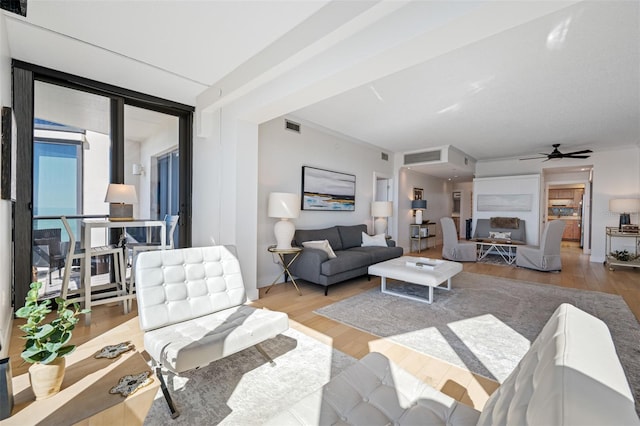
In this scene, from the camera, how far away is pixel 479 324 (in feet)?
9.35

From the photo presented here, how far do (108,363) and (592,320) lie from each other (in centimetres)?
289

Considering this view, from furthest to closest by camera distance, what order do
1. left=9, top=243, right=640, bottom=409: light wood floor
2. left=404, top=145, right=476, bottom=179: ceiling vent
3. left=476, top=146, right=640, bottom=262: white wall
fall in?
left=404, top=145, right=476, bottom=179: ceiling vent, left=476, top=146, right=640, bottom=262: white wall, left=9, top=243, right=640, bottom=409: light wood floor

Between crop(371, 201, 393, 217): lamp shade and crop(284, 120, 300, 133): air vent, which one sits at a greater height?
crop(284, 120, 300, 133): air vent

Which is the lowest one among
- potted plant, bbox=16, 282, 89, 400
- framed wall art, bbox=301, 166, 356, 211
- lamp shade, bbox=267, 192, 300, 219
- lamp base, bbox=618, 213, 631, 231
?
potted plant, bbox=16, 282, 89, 400

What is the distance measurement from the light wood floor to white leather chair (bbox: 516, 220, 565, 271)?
229mm

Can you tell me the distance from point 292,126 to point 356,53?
2.61m

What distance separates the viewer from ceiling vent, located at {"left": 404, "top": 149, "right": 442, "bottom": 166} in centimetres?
662

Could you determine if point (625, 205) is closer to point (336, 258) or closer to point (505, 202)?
point (505, 202)

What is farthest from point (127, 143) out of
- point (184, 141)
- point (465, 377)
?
point (465, 377)

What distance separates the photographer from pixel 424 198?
8703 millimetres

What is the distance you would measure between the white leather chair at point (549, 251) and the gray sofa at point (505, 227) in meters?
1.76

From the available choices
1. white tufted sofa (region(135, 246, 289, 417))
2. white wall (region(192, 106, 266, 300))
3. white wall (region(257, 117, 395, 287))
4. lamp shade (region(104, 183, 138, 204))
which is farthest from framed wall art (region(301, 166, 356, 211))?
white tufted sofa (region(135, 246, 289, 417))

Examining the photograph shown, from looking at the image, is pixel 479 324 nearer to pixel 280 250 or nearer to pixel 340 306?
pixel 340 306

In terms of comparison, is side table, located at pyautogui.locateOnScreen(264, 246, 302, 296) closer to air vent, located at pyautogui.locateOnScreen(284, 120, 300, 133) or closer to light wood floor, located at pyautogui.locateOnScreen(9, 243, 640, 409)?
light wood floor, located at pyautogui.locateOnScreen(9, 243, 640, 409)
